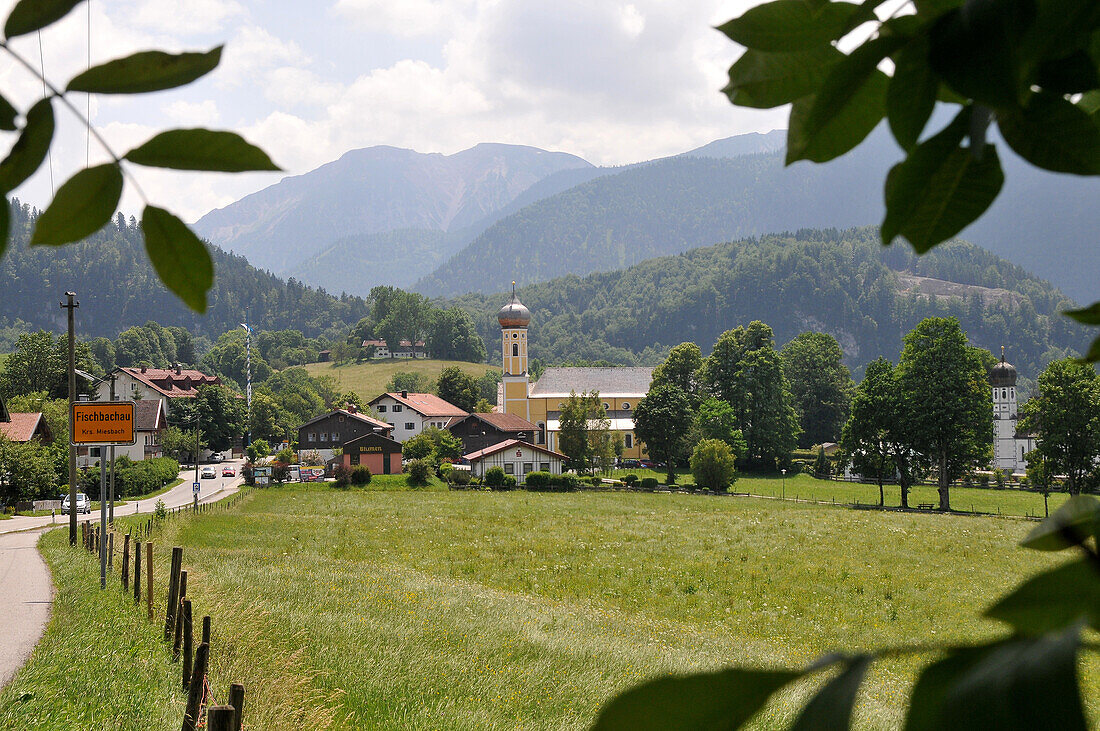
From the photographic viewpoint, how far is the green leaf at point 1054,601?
373 millimetres

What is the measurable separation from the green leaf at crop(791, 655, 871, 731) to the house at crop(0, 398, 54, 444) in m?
43.1

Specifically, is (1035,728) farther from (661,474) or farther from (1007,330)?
(1007,330)

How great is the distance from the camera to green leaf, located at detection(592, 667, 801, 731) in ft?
1.22

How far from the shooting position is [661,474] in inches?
2438

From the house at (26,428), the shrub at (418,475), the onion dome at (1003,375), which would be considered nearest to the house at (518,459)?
the shrub at (418,475)

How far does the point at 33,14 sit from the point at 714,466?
5254cm

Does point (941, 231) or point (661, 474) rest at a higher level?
point (941, 231)

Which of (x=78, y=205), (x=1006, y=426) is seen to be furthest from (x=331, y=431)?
(x=78, y=205)

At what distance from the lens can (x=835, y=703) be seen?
1.18 feet

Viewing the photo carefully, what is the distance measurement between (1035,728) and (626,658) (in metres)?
11.1

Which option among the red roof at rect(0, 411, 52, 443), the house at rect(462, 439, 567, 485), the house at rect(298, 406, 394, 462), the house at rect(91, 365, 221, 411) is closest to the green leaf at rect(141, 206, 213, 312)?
the red roof at rect(0, 411, 52, 443)

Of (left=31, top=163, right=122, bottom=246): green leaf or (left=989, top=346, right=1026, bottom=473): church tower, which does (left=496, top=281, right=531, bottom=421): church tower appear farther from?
(left=31, top=163, right=122, bottom=246): green leaf

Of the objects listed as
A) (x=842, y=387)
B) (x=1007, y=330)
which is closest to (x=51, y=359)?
(x=842, y=387)

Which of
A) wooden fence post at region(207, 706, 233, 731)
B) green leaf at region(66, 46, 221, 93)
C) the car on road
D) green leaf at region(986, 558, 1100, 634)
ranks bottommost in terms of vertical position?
the car on road
